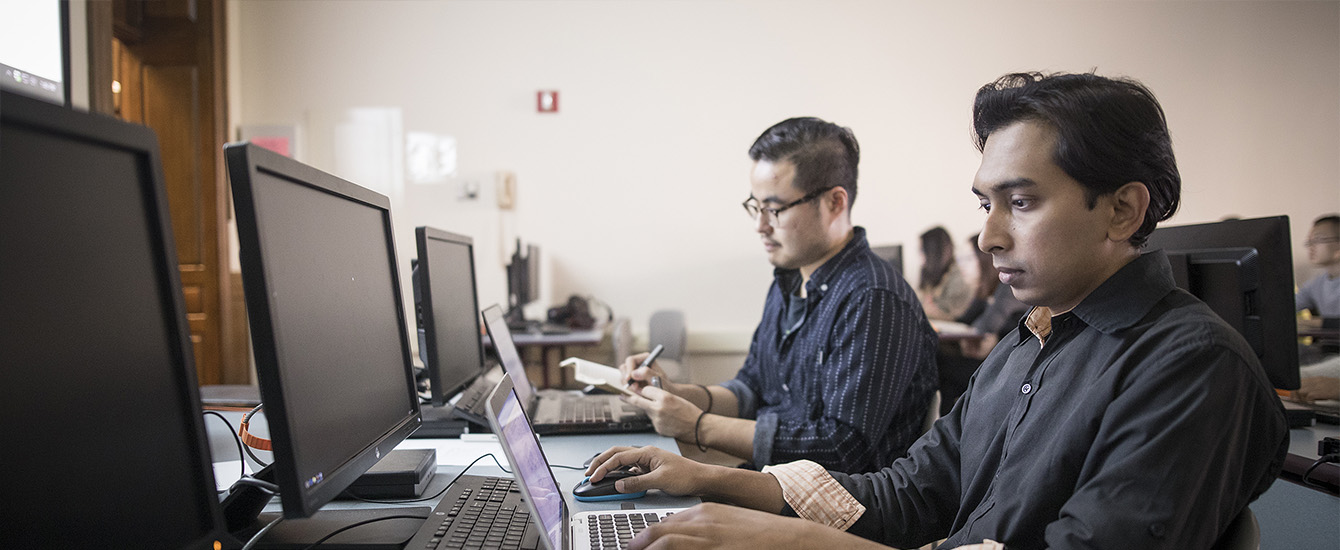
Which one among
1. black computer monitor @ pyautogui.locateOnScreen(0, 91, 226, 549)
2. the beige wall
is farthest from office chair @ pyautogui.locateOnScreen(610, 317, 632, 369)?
black computer monitor @ pyautogui.locateOnScreen(0, 91, 226, 549)

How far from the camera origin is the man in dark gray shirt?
2.44 feet

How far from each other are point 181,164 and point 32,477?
4379 millimetres

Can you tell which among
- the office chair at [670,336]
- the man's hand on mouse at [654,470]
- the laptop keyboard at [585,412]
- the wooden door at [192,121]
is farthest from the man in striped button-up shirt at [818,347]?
the wooden door at [192,121]

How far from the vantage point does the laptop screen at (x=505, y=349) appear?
5.65 feet

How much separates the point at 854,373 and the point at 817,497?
44cm

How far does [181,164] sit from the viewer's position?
13.7ft

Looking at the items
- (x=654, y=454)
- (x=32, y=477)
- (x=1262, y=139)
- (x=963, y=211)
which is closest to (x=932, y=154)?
(x=963, y=211)

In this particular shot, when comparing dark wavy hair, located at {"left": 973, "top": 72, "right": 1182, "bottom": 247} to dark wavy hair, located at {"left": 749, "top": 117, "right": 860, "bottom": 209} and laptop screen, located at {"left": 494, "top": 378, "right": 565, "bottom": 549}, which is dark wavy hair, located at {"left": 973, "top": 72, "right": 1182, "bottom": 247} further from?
dark wavy hair, located at {"left": 749, "top": 117, "right": 860, "bottom": 209}

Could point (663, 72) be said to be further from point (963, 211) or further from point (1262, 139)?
point (1262, 139)

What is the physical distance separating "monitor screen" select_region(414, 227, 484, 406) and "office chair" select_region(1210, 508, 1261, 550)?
51.4 inches

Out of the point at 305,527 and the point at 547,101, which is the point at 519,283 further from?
the point at 305,527

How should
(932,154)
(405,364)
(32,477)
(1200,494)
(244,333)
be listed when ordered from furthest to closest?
1. (932,154)
2. (244,333)
3. (405,364)
4. (1200,494)
5. (32,477)

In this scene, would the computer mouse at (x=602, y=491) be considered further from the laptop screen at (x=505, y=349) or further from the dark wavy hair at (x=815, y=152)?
the dark wavy hair at (x=815, y=152)

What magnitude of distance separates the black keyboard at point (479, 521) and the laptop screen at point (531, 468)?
0.04 metres
